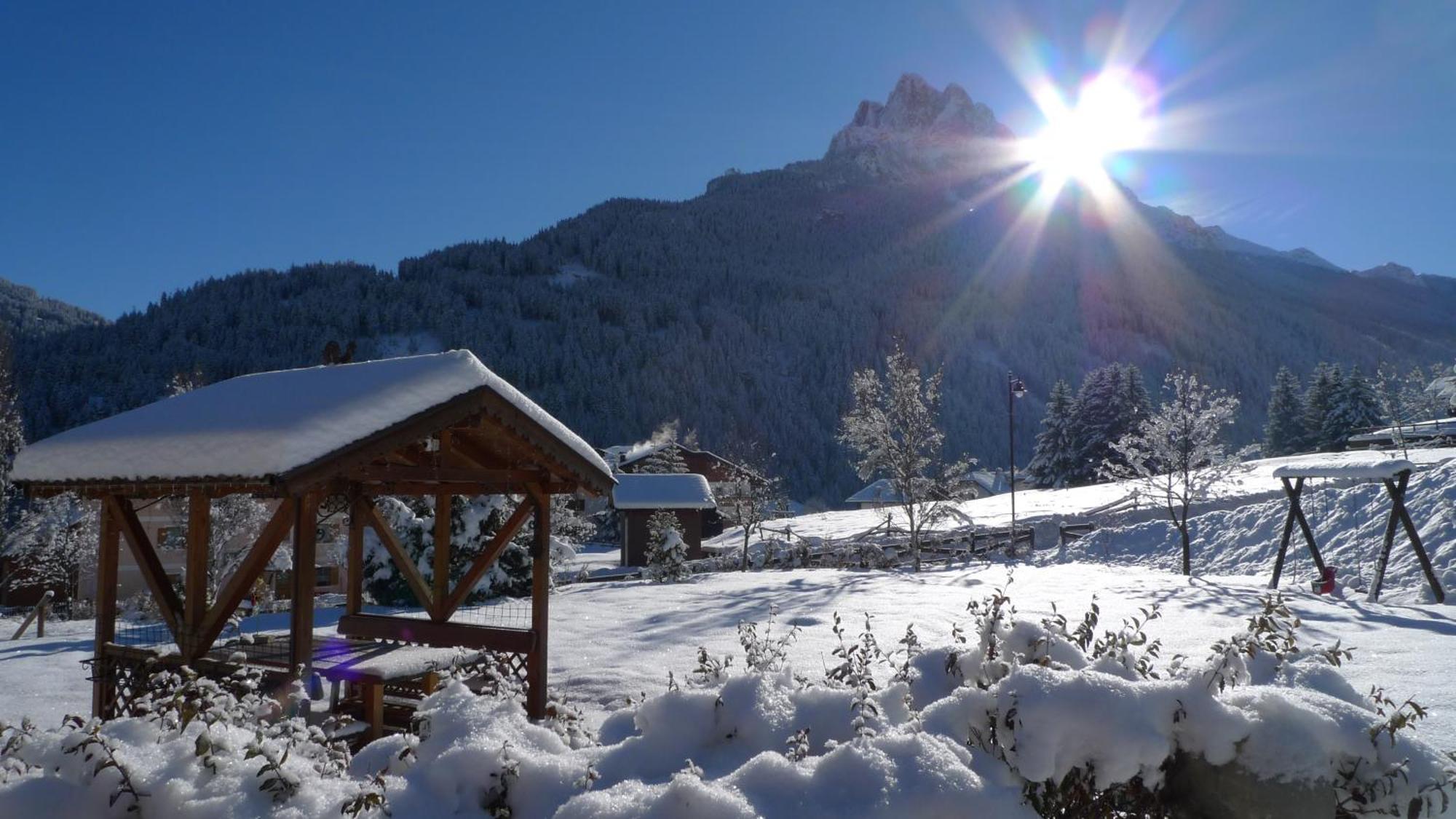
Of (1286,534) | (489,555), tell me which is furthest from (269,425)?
(1286,534)

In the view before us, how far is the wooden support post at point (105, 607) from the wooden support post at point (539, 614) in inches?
141

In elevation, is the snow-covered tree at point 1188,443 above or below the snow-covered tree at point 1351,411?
below

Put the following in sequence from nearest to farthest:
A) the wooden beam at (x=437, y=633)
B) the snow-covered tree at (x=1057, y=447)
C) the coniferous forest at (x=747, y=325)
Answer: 1. the wooden beam at (x=437, y=633)
2. the snow-covered tree at (x=1057, y=447)
3. the coniferous forest at (x=747, y=325)

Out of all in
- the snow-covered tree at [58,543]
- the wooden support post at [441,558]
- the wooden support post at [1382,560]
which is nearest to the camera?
the wooden support post at [441,558]

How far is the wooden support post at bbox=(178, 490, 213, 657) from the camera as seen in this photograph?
21.9 ft

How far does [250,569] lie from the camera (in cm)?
616

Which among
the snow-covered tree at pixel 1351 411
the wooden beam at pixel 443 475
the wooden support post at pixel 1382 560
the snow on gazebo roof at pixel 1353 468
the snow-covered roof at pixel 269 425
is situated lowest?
the wooden support post at pixel 1382 560

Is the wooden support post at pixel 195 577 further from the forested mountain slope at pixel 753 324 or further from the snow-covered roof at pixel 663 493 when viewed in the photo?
the forested mountain slope at pixel 753 324

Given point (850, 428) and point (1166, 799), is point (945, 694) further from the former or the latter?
point (850, 428)

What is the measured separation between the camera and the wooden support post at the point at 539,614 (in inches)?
288

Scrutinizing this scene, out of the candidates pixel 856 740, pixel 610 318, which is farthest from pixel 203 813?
pixel 610 318

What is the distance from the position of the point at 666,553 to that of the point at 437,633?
613 inches

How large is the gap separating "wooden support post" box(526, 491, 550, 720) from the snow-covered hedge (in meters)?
4.07

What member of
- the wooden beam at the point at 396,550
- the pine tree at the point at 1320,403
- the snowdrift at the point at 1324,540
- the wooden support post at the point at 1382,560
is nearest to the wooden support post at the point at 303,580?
the wooden beam at the point at 396,550
